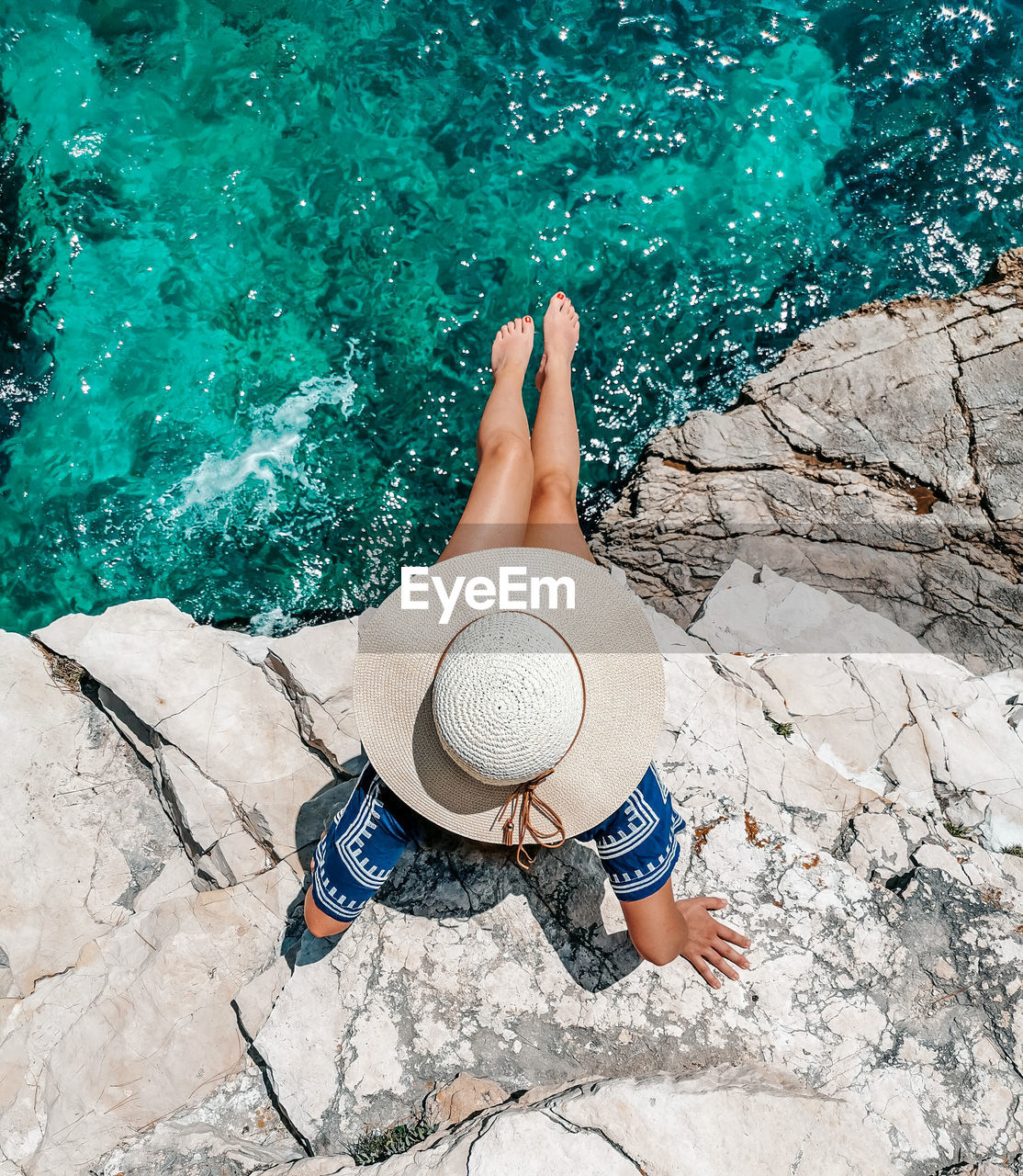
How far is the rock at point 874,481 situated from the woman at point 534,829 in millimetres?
1134

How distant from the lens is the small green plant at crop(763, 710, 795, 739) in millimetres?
3975

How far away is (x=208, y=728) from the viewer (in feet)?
13.8

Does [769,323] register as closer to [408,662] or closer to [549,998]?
[408,662]

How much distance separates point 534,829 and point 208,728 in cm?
222

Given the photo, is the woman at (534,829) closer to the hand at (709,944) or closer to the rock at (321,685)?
the hand at (709,944)

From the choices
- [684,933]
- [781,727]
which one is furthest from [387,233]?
[684,933]

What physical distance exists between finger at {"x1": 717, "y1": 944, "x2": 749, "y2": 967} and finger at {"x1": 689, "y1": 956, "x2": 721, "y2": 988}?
8 centimetres

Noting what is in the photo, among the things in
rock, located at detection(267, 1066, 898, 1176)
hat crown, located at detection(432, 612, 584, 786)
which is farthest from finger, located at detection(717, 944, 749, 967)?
hat crown, located at detection(432, 612, 584, 786)

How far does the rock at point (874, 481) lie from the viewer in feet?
15.6

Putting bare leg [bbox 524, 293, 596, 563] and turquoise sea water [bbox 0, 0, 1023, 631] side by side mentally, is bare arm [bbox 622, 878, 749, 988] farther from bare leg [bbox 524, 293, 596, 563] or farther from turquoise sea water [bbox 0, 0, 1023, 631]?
turquoise sea water [bbox 0, 0, 1023, 631]

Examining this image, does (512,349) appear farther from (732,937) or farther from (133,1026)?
(133,1026)

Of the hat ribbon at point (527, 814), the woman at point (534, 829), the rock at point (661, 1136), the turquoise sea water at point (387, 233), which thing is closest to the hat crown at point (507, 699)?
the woman at point (534, 829)

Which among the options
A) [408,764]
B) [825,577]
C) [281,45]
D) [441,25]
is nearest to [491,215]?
[441,25]

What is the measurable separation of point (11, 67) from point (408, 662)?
19.8 ft
